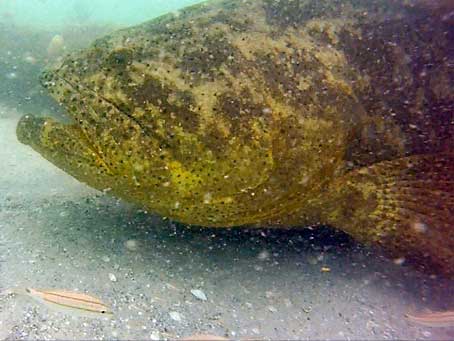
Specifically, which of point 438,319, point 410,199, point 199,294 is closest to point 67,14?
point 199,294

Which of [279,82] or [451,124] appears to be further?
[451,124]

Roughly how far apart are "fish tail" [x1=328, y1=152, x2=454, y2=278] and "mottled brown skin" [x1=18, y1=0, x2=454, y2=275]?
0.03ft

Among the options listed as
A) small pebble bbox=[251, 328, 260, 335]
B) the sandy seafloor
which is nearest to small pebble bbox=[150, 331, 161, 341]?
the sandy seafloor

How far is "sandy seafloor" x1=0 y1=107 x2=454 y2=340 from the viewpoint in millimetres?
3182

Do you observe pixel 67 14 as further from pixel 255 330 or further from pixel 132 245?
pixel 255 330

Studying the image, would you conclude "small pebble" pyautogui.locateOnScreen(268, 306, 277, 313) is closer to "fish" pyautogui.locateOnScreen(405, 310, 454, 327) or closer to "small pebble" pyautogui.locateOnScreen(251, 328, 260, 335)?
"small pebble" pyautogui.locateOnScreen(251, 328, 260, 335)

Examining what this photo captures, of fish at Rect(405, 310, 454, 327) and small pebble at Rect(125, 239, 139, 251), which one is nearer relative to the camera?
fish at Rect(405, 310, 454, 327)

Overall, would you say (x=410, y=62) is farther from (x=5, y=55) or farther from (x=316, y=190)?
(x=5, y=55)

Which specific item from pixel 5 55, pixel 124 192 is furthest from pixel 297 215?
pixel 5 55

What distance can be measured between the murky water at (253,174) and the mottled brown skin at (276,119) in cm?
2

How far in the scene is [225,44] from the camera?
374 centimetres

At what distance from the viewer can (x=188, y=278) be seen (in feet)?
12.4

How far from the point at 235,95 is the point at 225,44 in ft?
1.81

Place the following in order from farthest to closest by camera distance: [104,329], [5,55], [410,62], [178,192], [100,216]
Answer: [5,55] → [100,216] → [410,62] → [178,192] → [104,329]
